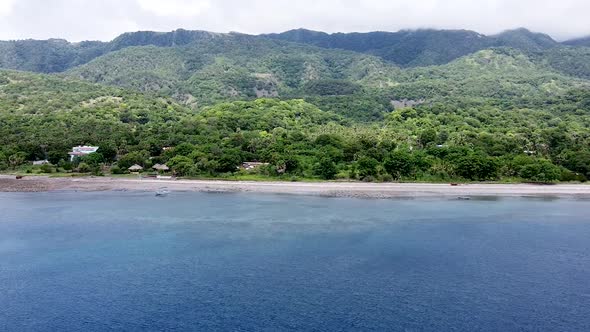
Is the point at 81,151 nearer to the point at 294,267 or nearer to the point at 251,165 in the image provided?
the point at 251,165

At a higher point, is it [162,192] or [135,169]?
[135,169]

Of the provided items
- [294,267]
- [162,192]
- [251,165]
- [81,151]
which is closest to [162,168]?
[162,192]

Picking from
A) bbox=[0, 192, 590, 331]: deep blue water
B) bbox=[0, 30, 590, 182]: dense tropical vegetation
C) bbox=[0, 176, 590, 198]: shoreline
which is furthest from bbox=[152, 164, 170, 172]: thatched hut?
bbox=[0, 192, 590, 331]: deep blue water

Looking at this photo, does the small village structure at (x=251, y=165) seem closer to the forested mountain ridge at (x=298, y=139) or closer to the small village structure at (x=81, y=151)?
the forested mountain ridge at (x=298, y=139)

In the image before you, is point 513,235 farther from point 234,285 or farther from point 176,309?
point 176,309

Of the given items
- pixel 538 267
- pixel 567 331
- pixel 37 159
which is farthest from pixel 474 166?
pixel 37 159

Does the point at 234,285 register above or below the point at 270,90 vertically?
below
